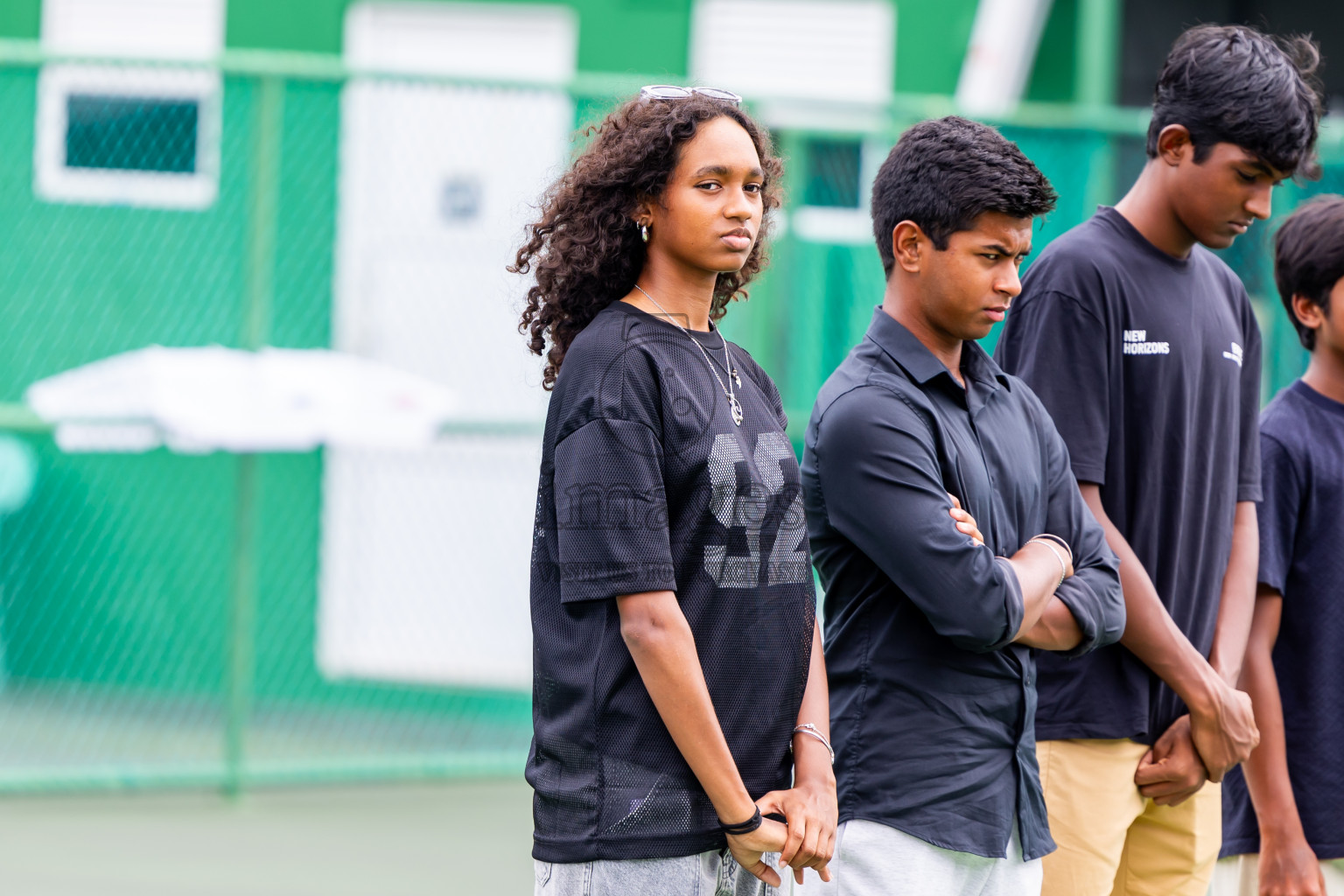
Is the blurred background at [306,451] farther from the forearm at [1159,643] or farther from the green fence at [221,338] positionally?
the forearm at [1159,643]

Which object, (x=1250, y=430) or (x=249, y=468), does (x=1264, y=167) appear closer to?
(x=1250, y=430)

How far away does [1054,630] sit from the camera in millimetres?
2242

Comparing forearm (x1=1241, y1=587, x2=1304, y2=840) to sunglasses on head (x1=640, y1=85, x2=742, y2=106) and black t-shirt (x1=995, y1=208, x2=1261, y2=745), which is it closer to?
black t-shirt (x1=995, y1=208, x2=1261, y2=745)

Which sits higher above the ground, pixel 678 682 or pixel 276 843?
pixel 678 682

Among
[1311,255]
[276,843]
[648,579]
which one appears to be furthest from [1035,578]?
[276,843]

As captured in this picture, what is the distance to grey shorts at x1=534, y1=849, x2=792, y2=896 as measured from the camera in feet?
6.46

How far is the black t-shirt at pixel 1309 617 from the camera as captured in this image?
2.82 metres

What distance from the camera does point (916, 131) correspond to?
2.43 metres

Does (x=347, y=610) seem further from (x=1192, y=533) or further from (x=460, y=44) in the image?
(x=1192, y=533)

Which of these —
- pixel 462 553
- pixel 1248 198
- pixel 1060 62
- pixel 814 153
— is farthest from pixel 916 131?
pixel 1060 62

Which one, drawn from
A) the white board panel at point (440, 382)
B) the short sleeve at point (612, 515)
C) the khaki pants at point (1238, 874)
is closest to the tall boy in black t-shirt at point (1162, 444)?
the khaki pants at point (1238, 874)

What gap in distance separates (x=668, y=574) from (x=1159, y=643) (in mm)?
969

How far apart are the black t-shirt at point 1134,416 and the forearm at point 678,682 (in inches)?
31.4

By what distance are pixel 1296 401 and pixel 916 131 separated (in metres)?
1.09
